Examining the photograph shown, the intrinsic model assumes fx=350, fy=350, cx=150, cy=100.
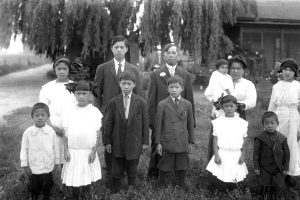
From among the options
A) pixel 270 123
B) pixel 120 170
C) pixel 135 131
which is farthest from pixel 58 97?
pixel 270 123

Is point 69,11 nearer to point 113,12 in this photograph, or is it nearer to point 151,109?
point 113,12

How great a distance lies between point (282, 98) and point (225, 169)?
128 centimetres

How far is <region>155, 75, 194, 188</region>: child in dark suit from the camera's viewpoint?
412cm

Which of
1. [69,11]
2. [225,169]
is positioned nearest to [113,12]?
[69,11]

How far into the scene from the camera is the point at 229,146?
412 centimetres

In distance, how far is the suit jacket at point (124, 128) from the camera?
405 centimetres

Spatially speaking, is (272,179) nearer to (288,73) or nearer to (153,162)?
(288,73)

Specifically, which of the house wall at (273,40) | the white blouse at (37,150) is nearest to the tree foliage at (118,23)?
the house wall at (273,40)

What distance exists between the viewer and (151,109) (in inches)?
186

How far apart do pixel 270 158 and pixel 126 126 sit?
67.0 inches

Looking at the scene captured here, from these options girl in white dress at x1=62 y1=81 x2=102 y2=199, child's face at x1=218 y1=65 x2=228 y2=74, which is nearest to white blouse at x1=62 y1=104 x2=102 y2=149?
girl in white dress at x1=62 y1=81 x2=102 y2=199

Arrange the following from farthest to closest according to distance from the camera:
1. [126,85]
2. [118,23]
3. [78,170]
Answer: [118,23] → [126,85] → [78,170]

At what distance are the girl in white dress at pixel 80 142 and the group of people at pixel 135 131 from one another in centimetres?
1

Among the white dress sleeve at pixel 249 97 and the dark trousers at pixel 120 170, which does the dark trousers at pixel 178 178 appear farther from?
the white dress sleeve at pixel 249 97
